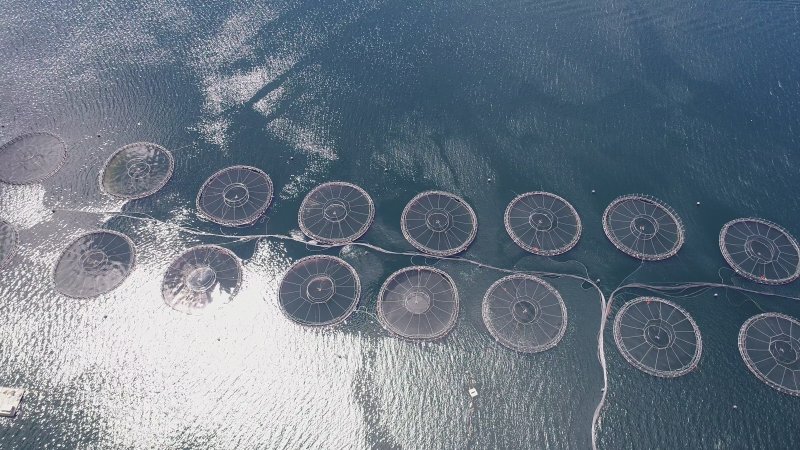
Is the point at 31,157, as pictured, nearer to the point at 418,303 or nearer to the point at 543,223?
the point at 418,303

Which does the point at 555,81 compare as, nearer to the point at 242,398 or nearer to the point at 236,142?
the point at 236,142

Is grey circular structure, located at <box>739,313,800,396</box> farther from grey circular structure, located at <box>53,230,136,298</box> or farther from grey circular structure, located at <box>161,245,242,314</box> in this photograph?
grey circular structure, located at <box>53,230,136,298</box>

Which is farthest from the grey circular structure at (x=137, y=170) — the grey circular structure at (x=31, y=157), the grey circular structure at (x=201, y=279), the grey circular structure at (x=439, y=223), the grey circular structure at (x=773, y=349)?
the grey circular structure at (x=773, y=349)

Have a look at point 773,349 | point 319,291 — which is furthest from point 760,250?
point 319,291

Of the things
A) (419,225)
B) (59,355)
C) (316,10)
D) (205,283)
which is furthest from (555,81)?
(59,355)

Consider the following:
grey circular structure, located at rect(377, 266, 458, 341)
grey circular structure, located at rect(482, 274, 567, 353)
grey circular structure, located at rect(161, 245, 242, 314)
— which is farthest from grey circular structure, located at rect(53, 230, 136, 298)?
grey circular structure, located at rect(482, 274, 567, 353)
